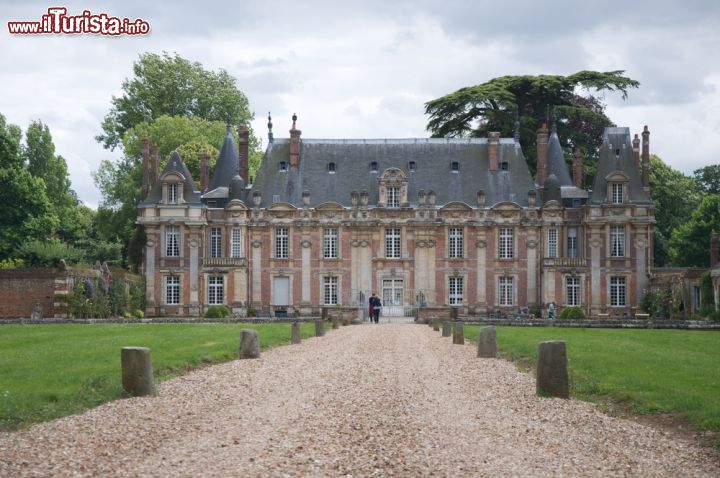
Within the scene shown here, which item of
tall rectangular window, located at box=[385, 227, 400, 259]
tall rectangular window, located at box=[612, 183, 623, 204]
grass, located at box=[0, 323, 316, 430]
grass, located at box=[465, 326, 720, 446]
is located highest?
tall rectangular window, located at box=[612, 183, 623, 204]

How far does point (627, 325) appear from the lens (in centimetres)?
4138

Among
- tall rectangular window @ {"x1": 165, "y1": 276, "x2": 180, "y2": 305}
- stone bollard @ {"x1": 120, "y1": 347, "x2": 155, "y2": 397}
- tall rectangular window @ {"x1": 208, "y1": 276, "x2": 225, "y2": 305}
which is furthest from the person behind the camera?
tall rectangular window @ {"x1": 208, "y1": 276, "x2": 225, "y2": 305}

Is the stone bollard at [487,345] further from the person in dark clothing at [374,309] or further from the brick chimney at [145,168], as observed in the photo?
the brick chimney at [145,168]

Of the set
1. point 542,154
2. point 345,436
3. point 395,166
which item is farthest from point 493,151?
point 345,436

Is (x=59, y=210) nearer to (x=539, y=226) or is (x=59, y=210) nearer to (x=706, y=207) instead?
(x=539, y=226)

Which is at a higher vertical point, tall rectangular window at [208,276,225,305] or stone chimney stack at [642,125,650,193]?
stone chimney stack at [642,125,650,193]

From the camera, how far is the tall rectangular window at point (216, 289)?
57438 mm

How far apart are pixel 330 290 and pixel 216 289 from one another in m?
6.23

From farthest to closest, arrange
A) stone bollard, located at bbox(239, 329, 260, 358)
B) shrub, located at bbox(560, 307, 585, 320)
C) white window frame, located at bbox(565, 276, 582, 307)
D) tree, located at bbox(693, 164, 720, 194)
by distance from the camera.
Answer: tree, located at bbox(693, 164, 720, 194) → white window frame, located at bbox(565, 276, 582, 307) → shrub, located at bbox(560, 307, 585, 320) → stone bollard, located at bbox(239, 329, 260, 358)

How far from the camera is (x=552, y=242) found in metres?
57.8

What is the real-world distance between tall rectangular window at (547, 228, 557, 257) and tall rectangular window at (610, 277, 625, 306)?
3409 mm

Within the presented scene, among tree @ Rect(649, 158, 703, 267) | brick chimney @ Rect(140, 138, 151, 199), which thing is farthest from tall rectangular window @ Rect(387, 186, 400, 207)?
tree @ Rect(649, 158, 703, 267)

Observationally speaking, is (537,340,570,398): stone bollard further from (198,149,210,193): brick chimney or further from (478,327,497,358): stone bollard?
(198,149,210,193): brick chimney

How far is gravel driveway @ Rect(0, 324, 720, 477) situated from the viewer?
956 cm
